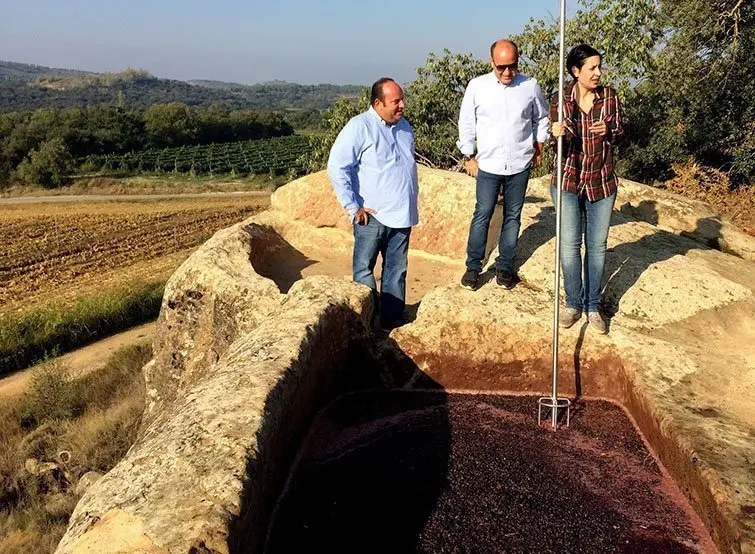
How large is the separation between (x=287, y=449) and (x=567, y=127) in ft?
10.4

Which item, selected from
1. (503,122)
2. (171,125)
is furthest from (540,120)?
(171,125)

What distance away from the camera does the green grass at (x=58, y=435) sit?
9.12 metres

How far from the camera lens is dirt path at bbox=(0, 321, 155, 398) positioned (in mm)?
16281

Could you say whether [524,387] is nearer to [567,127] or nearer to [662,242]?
[567,127]

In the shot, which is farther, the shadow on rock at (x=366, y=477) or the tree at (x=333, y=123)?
the tree at (x=333, y=123)

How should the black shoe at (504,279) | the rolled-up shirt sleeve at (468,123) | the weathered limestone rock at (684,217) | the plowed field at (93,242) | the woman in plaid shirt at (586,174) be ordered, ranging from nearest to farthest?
the woman in plaid shirt at (586,174), the rolled-up shirt sleeve at (468,123), the black shoe at (504,279), the weathered limestone rock at (684,217), the plowed field at (93,242)

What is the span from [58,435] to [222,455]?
36.5 feet

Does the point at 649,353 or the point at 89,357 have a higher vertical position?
the point at 649,353

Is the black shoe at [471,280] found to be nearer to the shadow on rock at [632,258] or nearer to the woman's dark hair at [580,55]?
the shadow on rock at [632,258]

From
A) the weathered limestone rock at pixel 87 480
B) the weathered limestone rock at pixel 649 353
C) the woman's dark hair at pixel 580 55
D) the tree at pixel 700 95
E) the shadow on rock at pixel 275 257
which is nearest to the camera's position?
the weathered limestone rock at pixel 649 353

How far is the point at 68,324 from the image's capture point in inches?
756

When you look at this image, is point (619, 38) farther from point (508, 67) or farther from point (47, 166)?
point (47, 166)

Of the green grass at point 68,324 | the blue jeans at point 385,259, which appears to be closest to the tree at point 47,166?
the green grass at point 68,324

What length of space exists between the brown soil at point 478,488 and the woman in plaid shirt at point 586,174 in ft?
3.38
